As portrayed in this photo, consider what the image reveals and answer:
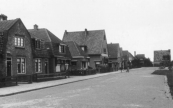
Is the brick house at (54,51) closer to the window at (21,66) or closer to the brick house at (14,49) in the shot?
the brick house at (14,49)

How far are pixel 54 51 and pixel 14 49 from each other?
365 inches

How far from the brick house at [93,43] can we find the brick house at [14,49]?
26.3 m

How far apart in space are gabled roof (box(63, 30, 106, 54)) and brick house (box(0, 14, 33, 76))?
2670 centimetres

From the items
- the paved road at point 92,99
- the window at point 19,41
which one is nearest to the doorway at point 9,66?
the window at point 19,41

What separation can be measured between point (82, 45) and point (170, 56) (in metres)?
78.0

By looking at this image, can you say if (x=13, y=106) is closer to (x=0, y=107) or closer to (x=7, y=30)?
(x=0, y=107)

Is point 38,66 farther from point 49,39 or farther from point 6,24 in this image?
point 6,24

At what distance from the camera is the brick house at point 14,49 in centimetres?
2206

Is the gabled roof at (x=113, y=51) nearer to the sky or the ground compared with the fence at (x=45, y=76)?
nearer to the sky

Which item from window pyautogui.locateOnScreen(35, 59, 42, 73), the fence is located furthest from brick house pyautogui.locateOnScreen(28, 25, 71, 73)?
the fence

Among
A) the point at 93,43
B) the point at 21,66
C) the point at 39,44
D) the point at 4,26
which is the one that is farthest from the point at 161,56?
the point at 4,26

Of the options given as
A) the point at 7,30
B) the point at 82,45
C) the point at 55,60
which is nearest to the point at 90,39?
the point at 82,45

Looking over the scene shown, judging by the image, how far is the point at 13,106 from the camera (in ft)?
32.2

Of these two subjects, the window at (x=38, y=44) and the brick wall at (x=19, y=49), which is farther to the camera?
the window at (x=38, y=44)
